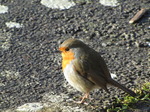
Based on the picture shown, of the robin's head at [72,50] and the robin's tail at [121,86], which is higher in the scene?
the robin's head at [72,50]

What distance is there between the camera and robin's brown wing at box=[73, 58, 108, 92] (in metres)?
3.84

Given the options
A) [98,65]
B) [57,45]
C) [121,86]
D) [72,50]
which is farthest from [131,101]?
[57,45]

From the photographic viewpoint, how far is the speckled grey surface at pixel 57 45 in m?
3.99

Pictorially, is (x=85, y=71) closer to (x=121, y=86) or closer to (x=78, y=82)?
(x=78, y=82)

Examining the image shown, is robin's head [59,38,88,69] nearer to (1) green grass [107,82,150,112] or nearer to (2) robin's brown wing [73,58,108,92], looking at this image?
(2) robin's brown wing [73,58,108,92]

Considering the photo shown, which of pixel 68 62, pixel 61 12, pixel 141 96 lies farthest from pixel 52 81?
pixel 61 12

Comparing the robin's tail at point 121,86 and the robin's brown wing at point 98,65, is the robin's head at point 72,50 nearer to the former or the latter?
the robin's brown wing at point 98,65

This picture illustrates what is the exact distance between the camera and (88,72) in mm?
3877

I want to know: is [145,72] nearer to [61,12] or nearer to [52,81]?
[52,81]

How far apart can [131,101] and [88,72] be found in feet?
1.65

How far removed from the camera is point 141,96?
386 cm

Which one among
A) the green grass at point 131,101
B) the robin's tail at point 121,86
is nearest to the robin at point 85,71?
the robin's tail at point 121,86

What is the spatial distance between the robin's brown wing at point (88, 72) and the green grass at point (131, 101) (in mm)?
244

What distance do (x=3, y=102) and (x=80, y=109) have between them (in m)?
0.74
